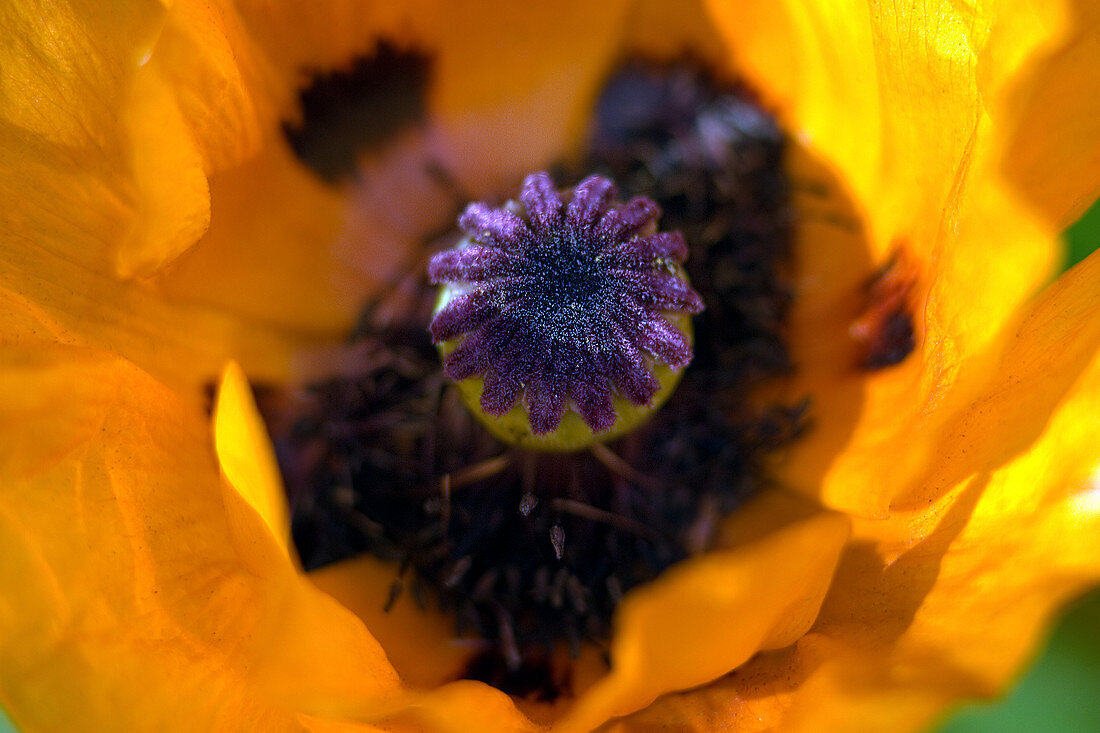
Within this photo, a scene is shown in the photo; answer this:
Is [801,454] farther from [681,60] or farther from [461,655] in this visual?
[681,60]

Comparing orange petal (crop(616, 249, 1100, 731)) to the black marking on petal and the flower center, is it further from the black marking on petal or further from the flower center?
the black marking on petal

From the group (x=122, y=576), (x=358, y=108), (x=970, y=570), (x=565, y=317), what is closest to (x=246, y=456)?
(x=122, y=576)

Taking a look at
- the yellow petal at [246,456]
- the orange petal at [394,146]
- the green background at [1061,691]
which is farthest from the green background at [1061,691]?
the orange petal at [394,146]

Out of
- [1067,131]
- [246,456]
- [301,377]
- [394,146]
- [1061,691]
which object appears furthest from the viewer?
[394,146]

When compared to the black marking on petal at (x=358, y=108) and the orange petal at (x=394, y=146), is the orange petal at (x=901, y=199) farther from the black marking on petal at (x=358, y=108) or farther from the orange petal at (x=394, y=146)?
the black marking on petal at (x=358, y=108)

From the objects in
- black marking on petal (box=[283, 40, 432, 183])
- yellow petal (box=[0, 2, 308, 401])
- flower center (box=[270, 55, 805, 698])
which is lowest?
flower center (box=[270, 55, 805, 698])

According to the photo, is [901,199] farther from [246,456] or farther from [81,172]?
[81,172]

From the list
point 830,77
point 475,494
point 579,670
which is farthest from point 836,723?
point 830,77

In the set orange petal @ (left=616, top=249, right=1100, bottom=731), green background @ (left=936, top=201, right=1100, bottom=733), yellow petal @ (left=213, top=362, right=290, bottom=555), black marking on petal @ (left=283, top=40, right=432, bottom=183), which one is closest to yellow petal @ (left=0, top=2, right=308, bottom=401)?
yellow petal @ (left=213, top=362, right=290, bottom=555)
